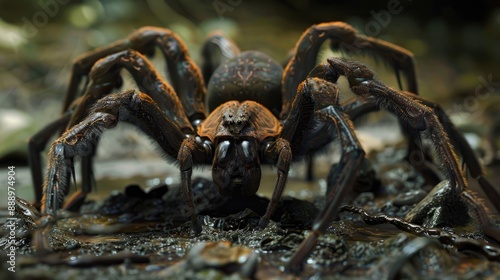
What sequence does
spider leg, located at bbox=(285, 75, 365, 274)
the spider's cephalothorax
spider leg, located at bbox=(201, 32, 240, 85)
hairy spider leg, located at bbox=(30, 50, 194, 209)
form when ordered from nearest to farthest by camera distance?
1. spider leg, located at bbox=(285, 75, 365, 274)
2. the spider's cephalothorax
3. hairy spider leg, located at bbox=(30, 50, 194, 209)
4. spider leg, located at bbox=(201, 32, 240, 85)

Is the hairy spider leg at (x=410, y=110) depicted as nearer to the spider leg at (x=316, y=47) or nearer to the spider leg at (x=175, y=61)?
the spider leg at (x=316, y=47)

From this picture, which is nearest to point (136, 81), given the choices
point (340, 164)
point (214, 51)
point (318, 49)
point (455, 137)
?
point (318, 49)

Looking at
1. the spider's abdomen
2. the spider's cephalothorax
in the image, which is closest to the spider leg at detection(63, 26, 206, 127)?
the spider's abdomen

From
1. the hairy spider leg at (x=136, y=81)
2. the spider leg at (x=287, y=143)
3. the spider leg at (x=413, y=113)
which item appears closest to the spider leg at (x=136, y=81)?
the hairy spider leg at (x=136, y=81)

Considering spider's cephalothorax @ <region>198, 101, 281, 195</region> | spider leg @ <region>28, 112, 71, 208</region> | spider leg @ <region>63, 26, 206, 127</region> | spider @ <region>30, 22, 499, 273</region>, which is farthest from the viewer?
spider leg @ <region>63, 26, 206, 127</region>

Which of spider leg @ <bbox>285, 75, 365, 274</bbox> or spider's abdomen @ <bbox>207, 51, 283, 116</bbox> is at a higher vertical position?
spider's abdomen @ <bbox>207, 51, 283, 116</bbox>

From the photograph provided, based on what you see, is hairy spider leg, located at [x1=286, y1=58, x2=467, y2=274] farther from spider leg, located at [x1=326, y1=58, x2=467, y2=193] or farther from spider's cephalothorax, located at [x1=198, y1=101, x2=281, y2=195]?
spider's cephalothorax, located at [x1=198, y1=101, x2=281, y2=195]

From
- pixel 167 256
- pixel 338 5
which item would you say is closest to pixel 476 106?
pixel 338 5

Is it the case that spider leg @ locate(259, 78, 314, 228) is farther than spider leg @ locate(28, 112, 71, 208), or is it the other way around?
spider leg @ locate(28, 112, 71, 208)
